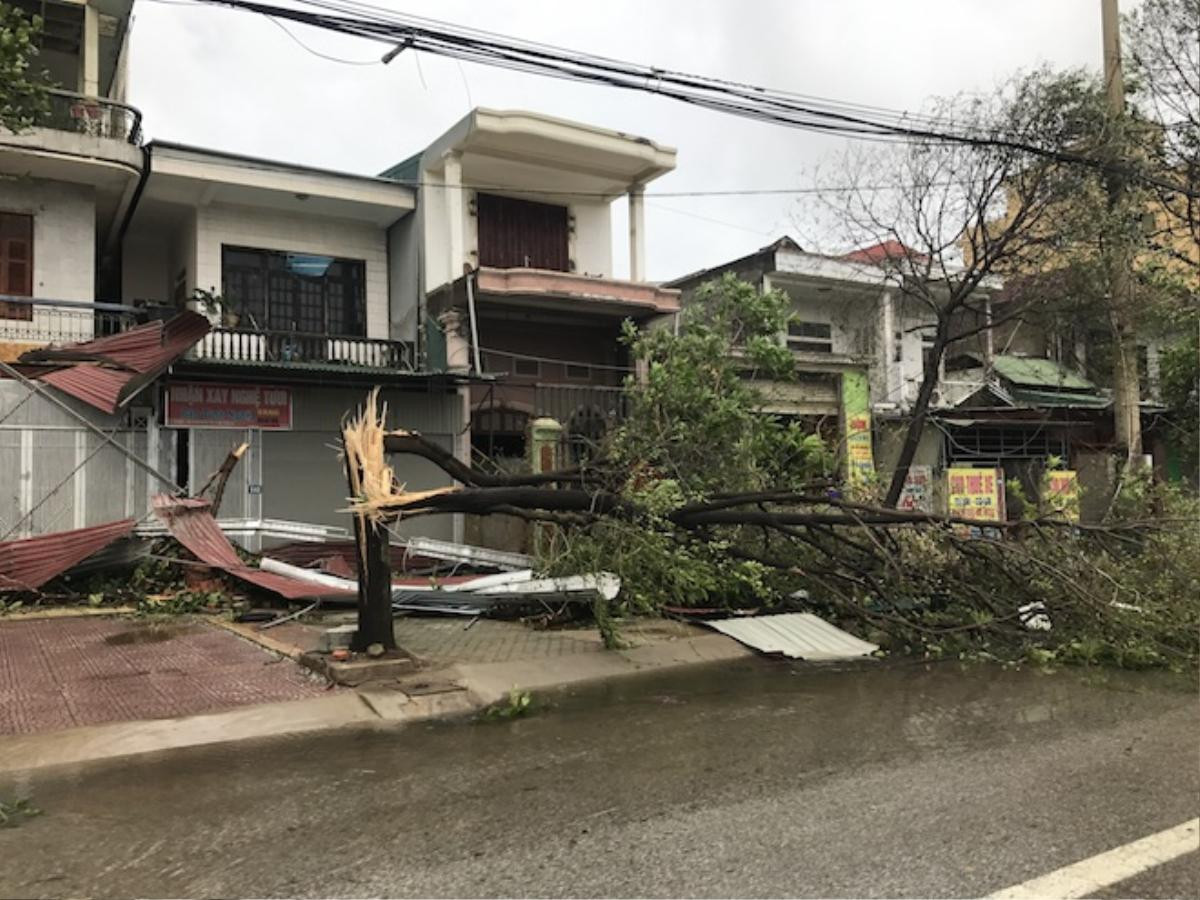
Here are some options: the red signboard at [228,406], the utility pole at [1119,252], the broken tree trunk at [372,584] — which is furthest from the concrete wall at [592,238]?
the broken tree trunk at [372,584]

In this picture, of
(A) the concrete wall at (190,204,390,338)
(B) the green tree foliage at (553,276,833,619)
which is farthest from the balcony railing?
(B) the green tree foliage at (553,276,833,619)

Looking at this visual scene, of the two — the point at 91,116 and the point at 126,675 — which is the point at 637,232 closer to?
the point at 91,116

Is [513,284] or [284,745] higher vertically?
[513,284]

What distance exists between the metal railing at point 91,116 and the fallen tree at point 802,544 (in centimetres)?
970

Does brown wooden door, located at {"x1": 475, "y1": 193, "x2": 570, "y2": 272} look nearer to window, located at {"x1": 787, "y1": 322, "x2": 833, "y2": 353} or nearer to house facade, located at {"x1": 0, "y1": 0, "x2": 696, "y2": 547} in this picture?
house facade, located at {"x1": 0, "y1": 0, "x2": 696, "y2": 547}

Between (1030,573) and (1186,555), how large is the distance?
2163 mm

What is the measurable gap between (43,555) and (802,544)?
890 centimetres

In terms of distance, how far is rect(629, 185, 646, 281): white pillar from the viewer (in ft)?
59.3

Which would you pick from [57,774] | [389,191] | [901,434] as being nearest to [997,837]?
[57,774]

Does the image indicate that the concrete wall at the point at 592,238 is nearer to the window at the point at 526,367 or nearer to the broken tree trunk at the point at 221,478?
the window at the point at 526,367

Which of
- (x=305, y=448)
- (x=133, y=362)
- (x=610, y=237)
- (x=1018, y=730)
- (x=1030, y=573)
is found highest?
(x=610, y=237)

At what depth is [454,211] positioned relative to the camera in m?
16.5

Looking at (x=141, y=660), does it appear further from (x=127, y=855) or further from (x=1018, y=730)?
(x=1018, y=730)

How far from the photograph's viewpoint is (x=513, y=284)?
1600 cm
